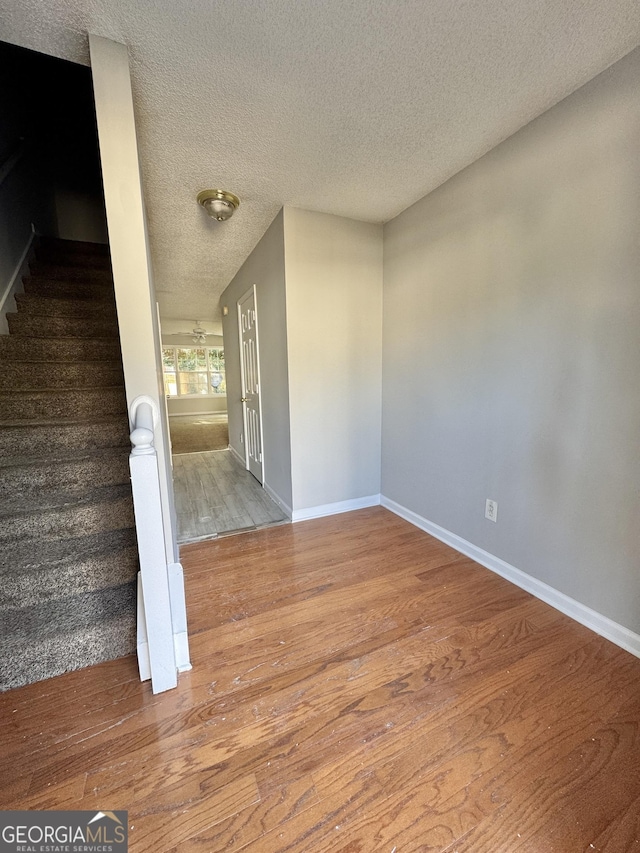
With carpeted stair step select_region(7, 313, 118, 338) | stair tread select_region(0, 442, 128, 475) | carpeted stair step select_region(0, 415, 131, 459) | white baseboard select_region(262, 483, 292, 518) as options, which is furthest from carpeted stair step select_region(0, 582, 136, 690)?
carpeted stair step select_region(7, 313, 118, 338)

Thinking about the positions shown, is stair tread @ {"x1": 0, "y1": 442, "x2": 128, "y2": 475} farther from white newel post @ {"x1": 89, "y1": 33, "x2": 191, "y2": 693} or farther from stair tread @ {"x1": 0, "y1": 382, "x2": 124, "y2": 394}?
white newel post @ {"x1": 89, "y1": 33, "x2": 191, "y2": 693}

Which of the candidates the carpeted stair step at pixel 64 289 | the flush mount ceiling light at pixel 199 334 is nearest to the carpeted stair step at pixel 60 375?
the carpeted stair step at pixel 64 289

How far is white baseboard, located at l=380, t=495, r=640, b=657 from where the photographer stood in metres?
1.41

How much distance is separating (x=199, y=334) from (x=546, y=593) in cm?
886

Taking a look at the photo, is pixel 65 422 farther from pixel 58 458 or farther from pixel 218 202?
pixel 218 202

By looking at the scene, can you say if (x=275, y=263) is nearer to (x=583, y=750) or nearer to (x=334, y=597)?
(x=334, y=597)

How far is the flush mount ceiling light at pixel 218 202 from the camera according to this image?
2.08 m

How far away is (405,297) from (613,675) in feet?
7.62

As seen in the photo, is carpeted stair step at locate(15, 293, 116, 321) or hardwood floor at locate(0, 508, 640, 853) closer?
hardwood floor at locate(0, 508, 640, 853)

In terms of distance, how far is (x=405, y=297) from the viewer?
2473 millimetres

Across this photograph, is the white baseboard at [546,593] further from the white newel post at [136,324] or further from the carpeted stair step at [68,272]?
the carpeted stair step at [68,272]

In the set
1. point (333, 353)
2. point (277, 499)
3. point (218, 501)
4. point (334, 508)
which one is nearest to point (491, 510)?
point (334, 508)

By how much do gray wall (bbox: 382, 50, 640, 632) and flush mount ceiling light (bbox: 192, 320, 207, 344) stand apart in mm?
6771

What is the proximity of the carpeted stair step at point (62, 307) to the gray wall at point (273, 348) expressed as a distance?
1.19 meters
